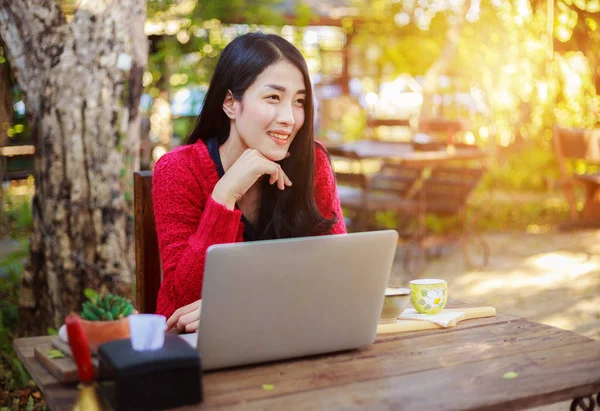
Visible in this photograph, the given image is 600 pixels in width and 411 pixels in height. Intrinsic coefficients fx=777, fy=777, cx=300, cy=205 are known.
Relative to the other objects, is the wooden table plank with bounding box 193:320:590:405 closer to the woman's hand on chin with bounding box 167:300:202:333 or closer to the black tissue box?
the black tissue box

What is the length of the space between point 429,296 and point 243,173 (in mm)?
525

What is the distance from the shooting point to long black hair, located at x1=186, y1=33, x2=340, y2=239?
2041 millimetres

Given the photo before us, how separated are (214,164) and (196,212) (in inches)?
6.6

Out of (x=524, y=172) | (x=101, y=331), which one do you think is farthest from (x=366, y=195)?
(x=101, y=331)

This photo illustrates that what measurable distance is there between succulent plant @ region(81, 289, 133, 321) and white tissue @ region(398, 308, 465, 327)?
669 mm

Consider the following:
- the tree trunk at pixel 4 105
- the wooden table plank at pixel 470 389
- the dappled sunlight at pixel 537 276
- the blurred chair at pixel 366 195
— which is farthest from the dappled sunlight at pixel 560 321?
the wooden table plank at pixel 470 389

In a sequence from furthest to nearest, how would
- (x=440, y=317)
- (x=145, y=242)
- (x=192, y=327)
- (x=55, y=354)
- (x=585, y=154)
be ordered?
(x=585, y=154)
(x=145, y=242)
(x=440, y=317)
(x=192, y=327)
(x=55, y=354)

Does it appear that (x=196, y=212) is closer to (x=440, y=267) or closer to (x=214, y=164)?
(x=214, y=164)

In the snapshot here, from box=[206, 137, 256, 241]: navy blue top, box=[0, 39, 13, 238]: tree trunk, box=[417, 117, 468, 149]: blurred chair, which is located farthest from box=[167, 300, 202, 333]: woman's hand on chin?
box=[417, 117, 468, 149]: blurred chair

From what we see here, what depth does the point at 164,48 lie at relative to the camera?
24.9ft

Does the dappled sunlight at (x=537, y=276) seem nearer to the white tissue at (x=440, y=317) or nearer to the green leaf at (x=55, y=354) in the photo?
the white tissue at (x=440, y=317)

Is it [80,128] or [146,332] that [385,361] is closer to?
[146,332]

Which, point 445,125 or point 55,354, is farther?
point 445,125

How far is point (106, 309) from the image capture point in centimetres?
139
